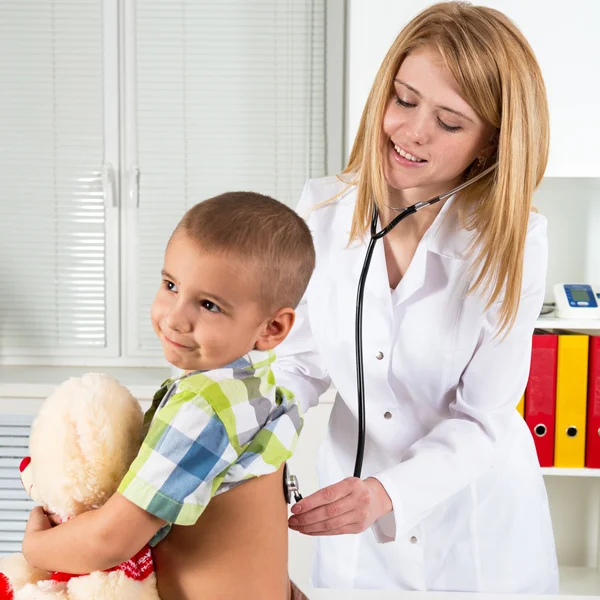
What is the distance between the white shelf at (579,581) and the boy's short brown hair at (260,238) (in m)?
2.07

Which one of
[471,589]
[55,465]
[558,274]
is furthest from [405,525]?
[558,274]

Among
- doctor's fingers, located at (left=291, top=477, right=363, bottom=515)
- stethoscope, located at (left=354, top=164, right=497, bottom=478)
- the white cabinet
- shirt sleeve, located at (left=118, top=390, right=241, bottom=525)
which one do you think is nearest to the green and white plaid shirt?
shirt sleeve, located at (left=118, top=390, right=241, bottom=525)

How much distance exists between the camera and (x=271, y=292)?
0.70 metres

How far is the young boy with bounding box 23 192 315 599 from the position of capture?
0.63 metres

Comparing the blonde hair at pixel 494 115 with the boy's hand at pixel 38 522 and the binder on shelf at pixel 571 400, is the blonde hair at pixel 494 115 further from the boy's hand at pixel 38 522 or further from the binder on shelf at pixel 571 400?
the binder on shelf at pixel 571 400

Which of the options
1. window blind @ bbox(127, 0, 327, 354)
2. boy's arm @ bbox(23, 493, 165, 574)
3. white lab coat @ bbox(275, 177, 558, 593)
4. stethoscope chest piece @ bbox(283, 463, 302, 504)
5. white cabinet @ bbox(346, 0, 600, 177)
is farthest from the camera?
window blind @ bbox(127, 0, 327, 354)

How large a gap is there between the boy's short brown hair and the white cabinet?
1451 mm

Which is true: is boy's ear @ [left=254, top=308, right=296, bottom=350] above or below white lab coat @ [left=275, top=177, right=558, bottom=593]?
above

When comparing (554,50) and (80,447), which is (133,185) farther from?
(80,447)

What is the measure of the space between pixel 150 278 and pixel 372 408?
5.44ft

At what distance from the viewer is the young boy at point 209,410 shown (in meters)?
0.63

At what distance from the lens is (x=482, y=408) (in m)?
1.19

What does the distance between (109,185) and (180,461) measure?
2.20 meters

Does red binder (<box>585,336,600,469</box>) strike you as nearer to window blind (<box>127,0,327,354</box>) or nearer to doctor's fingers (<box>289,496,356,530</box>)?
window blind (<box>127,0,327,354</box>)
